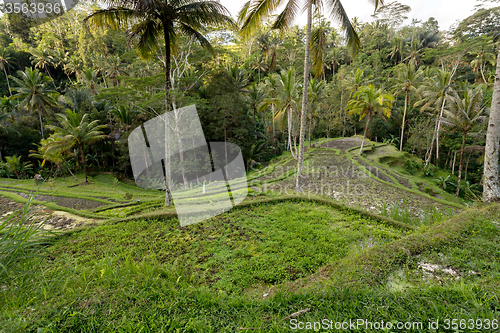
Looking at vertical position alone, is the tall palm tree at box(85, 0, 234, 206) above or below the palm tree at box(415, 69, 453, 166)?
above

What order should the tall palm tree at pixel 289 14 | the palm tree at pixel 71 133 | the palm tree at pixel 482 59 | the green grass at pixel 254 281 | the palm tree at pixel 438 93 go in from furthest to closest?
the palm tree at pixel 482 59, the palm tree at pixel 438 93, the palm tree at pixel 71 133, the tall palm tree at pixel 289 14, the green grass at pixel 254 281

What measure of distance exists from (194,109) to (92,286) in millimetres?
13632

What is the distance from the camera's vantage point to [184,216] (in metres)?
6.53

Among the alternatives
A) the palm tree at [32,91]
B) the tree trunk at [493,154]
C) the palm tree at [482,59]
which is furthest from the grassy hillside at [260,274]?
the palm tree at [482,59]

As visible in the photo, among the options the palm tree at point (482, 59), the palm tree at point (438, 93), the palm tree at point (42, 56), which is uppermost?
the palm tree at point (42, 56)

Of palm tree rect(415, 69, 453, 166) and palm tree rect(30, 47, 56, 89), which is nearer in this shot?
palm tree rect(415, 69, 453, 166)

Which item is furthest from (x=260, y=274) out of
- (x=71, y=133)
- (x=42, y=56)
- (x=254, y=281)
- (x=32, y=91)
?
(x=42, y=56)

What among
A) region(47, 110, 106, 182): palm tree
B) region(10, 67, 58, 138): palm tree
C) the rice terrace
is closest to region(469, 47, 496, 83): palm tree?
the rice terrace

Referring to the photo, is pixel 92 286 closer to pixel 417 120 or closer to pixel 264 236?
pixel 264 236

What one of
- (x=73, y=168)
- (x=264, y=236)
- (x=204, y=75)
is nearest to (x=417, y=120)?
(x=204, y=75)

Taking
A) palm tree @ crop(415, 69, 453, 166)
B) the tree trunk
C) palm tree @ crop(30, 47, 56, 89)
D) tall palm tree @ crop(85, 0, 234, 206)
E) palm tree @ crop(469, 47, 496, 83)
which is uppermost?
palm tree @ crop(30, 47, 56, 89)

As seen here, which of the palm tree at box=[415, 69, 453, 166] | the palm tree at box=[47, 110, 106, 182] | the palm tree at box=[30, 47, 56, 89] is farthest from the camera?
the palm tree at box=[30, 47, 56, 89]

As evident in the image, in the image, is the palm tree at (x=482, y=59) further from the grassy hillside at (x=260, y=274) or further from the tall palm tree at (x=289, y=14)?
the grassy hillside at (x=260, y=274)

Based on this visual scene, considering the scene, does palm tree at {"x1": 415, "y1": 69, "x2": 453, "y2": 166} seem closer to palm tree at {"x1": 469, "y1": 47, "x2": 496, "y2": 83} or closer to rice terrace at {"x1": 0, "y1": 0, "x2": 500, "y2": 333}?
rice terrace at {"x1": 0, "y1": 0, "x2": 500, "y2": 333}
